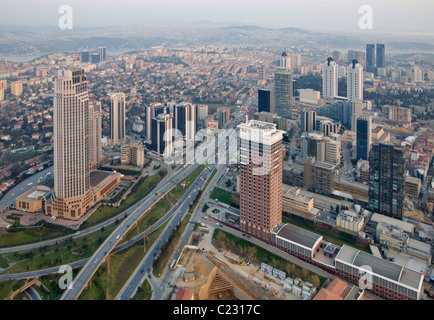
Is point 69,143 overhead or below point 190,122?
below

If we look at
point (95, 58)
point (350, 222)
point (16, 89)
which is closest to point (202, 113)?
point (16, 89)

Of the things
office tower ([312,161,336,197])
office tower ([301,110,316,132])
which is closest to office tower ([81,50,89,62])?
office tower ([301,110,316,132])

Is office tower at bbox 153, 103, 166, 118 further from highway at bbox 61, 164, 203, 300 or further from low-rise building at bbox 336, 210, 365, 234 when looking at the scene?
low-rise building at bbox 336, 210, 365, 234

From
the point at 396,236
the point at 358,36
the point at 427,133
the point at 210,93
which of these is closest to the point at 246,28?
the point at 358,36

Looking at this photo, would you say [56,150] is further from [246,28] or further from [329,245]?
[246,28]

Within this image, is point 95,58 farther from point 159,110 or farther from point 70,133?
point 70,133

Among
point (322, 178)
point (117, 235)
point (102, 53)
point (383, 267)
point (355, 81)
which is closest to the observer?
point (383, 267)
